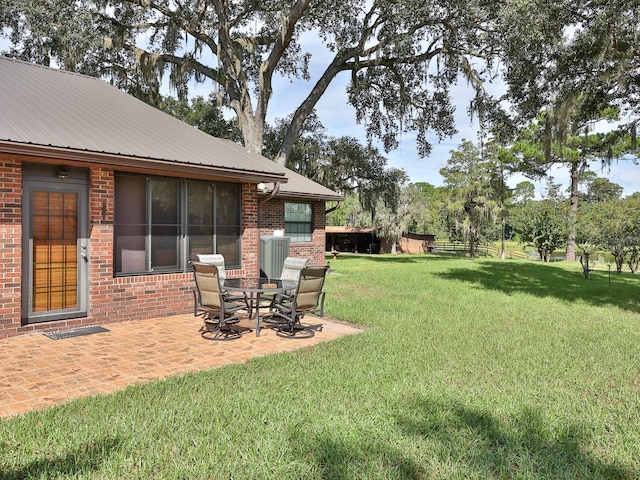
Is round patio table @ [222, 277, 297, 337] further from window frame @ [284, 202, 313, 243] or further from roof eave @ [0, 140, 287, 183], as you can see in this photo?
window frame @ [284, 202, 313, 243]

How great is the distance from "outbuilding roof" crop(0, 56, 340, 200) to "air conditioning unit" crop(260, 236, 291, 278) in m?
2.42

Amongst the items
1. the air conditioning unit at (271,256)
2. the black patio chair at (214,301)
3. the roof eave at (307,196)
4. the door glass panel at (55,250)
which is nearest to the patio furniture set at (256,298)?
the black patio chair at (214,301)

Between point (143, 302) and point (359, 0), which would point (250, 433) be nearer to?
point (143, 302)

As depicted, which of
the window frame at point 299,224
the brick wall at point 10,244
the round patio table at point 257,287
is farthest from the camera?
the window frame at point 299,224

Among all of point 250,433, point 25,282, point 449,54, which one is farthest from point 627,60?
point 25,282

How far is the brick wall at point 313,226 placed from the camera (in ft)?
41.4

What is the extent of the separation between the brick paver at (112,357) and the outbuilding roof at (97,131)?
239 cm

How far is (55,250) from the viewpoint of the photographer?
611 cm

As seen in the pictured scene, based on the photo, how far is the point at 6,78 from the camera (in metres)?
7.05

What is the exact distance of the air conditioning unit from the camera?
10.3 metres

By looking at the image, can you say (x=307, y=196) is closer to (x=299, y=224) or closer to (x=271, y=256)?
(x=299, y=224)

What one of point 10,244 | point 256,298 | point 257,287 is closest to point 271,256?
point 256,298

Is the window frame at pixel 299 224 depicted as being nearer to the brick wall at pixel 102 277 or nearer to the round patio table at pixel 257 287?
the brick wall at pixel 102 277

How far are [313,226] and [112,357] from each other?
9826mm
